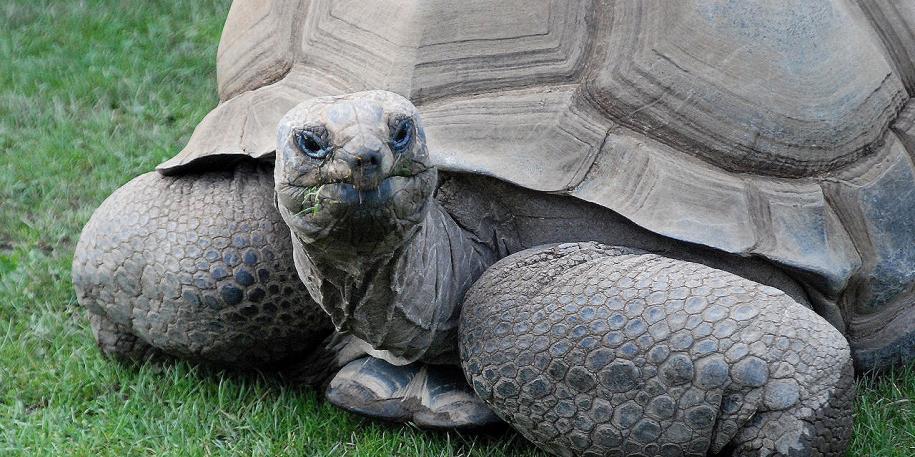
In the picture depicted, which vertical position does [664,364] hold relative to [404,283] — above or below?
below

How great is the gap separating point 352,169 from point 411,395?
3.52 feet

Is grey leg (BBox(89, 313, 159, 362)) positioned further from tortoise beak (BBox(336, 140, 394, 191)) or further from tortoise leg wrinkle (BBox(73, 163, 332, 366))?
tortoise beak (BBox(336, 140, 394, 191))

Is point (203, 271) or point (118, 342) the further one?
point (118, 342)

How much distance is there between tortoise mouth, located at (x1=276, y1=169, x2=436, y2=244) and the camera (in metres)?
2.29

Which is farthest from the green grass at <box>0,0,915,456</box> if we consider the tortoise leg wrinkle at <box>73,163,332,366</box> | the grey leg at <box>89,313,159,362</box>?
the tortoise leg wrinkle at <box>73,163,332,366</box>

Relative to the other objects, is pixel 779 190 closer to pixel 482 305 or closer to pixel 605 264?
pixel 605 264

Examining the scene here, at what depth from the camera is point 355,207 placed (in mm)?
2309

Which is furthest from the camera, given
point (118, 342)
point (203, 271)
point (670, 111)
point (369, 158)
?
point (118, 342)

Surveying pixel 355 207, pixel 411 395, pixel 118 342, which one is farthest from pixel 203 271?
pixel 355 207

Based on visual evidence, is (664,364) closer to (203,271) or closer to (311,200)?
(311,200)

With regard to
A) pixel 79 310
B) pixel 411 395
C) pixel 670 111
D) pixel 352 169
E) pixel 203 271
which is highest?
pixel 352 169

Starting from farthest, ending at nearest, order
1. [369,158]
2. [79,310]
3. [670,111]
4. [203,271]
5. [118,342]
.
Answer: [79,310], [118,342], [203,271], [670,111], [369,158]

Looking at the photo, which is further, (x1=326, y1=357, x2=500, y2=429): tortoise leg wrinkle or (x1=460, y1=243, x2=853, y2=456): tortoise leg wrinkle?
(x1=326, y1=357, x2=500, y2=429): tortoise leg wrinkle

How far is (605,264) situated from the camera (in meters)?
2.94
